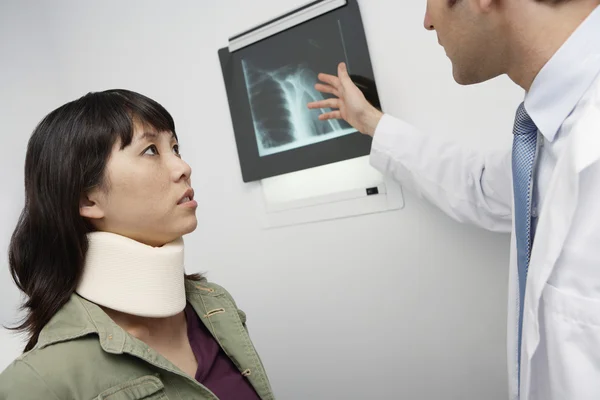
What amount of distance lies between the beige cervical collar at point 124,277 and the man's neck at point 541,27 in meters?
0.83

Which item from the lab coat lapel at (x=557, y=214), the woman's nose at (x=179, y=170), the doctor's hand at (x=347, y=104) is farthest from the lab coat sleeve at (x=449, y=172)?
the woman's nose at (x=179, y=170)

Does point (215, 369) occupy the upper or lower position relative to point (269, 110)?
lower

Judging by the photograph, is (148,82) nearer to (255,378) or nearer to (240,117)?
(240,117)

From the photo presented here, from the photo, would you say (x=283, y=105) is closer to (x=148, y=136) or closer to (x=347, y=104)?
(x=347, y=104)

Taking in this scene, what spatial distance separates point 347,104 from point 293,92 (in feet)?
0.79

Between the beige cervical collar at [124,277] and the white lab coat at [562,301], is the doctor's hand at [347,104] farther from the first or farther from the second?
the beige cervical collar at [124,277]

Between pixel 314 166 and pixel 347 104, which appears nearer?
pixel 347 104

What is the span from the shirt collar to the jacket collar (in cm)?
91

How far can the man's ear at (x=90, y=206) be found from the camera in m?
0.90

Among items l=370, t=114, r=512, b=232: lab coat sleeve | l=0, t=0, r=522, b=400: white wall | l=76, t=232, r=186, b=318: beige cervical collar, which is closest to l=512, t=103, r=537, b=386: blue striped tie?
l=370, t=114, r=512, b=232: lab coat sleeve

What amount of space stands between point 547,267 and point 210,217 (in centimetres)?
130

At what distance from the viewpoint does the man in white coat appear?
662 mm

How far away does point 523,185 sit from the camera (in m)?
0.81

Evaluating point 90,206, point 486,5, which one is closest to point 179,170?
point 90,206
